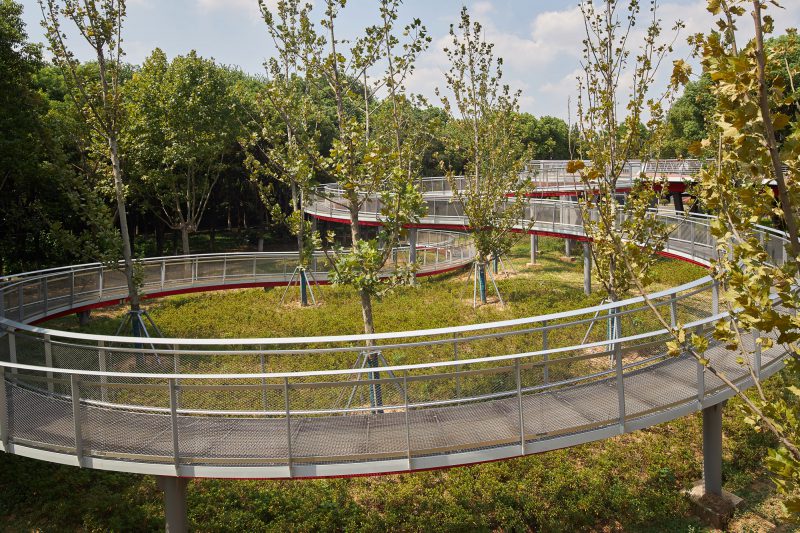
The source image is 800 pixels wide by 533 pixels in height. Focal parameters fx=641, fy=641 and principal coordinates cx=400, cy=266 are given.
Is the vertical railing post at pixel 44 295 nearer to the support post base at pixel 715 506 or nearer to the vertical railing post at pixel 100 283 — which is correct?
the vertical railing post at pixel 100 283

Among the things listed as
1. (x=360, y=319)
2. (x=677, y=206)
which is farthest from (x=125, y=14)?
(x=677, y=206)

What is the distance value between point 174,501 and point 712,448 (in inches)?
321

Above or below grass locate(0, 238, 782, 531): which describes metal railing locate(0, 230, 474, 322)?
above

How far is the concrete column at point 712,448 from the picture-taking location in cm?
995

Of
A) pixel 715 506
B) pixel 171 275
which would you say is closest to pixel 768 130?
pixel 715 506

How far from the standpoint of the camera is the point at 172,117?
3034 cm

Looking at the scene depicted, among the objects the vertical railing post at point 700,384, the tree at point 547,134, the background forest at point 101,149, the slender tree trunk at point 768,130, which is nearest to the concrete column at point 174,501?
the vertical railing post at point 700,384

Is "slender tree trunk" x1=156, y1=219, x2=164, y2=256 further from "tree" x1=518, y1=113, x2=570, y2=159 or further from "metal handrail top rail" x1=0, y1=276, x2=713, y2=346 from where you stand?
"tree" x1=518, y1=113, x2=570, y2=159

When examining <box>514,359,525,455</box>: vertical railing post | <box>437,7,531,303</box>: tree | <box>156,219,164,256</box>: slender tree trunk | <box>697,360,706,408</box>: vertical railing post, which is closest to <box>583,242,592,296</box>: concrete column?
<box>437,7,531,303</box>: tree

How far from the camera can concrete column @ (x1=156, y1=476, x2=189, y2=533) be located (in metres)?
7.91

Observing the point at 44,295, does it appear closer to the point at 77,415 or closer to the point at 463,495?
the point at 77,415

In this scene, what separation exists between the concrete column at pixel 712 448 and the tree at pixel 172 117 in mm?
26068

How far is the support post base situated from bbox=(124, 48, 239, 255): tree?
85.8 ft

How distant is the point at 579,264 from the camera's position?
97.6ft
